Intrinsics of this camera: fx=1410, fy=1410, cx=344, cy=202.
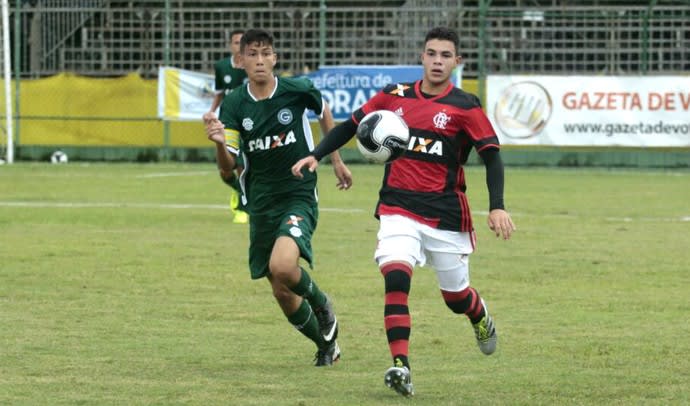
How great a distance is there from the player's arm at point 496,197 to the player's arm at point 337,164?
92cm

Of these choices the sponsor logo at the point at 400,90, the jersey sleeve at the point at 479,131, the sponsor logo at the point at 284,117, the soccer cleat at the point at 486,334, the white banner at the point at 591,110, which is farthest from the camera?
the white banner at the point at 591,110

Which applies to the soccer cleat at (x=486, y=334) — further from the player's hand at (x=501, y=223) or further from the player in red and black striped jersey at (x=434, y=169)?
the player's hand at (x=501, y=223)

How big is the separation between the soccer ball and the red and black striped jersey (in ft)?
0.45

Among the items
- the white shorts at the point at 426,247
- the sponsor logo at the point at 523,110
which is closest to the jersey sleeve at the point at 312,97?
the white shorts at the point at 426,247

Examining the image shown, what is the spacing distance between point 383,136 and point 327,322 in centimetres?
149

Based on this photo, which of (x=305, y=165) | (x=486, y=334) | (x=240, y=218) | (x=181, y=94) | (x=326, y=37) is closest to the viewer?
(x=305, y=165)

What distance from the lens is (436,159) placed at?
7.76 m

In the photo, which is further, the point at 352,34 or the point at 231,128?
the point at 352,34

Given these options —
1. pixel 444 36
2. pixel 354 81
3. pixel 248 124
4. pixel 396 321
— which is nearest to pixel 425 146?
pixel 444 36

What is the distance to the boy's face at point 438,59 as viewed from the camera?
304 inches

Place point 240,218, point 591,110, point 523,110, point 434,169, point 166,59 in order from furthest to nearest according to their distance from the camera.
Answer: point 166,59 < point 523,110 < point 591,110 < point 240,218 < point 434,169

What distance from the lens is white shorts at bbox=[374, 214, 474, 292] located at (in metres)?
7.57

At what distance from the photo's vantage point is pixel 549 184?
24.5 m

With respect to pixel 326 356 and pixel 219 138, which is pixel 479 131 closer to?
pixel 219 138
